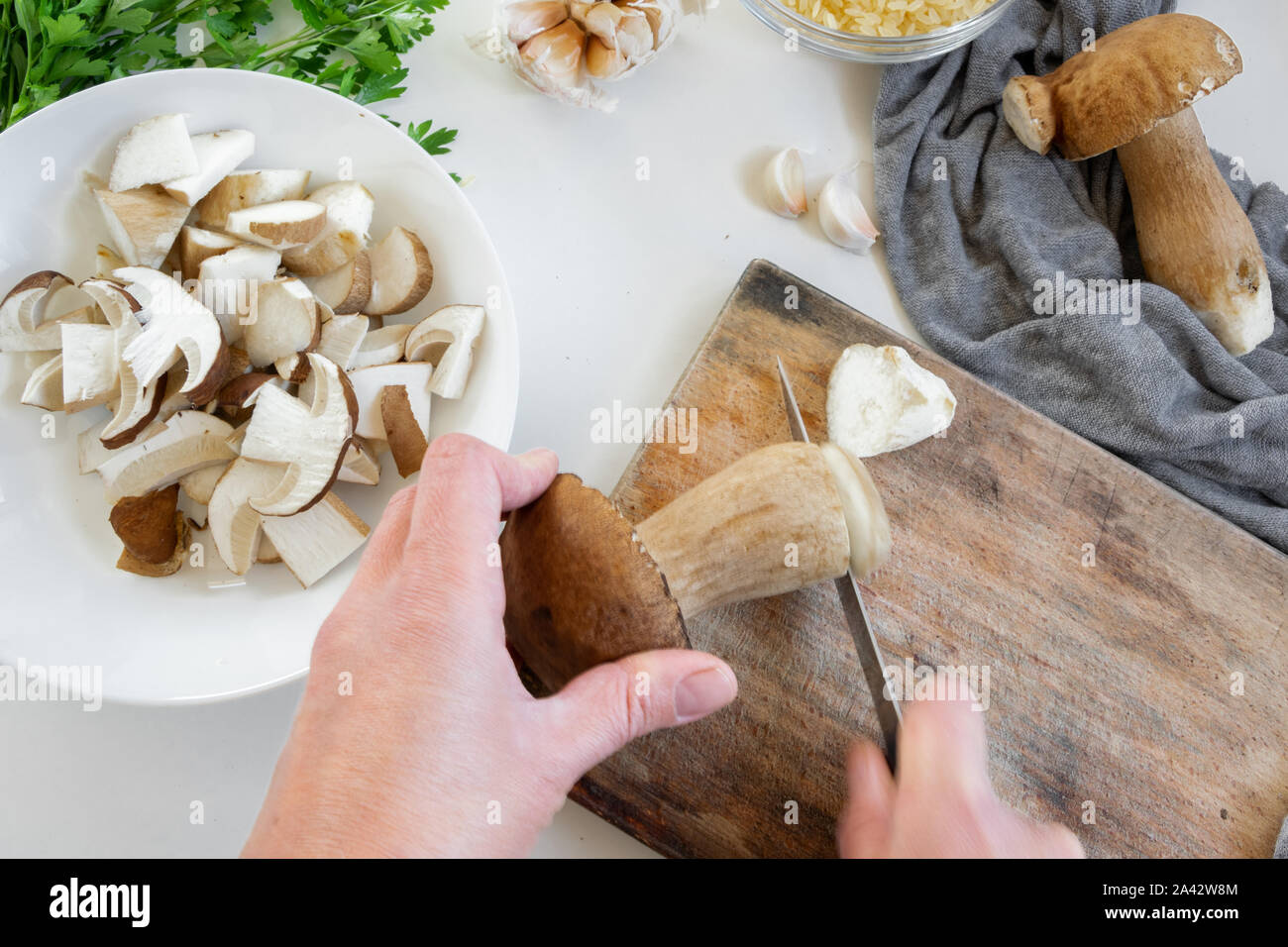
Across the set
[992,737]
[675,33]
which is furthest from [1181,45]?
[992,737]

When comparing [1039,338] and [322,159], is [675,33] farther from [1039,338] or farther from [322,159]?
[1039,338]

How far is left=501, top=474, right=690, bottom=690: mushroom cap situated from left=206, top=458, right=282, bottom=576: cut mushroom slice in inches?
13.2

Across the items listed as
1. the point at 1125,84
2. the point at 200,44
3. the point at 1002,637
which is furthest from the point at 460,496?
the point at 1125,84

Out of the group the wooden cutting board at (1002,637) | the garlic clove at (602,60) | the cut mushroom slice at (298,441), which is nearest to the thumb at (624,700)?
the wooden cutting board at (1002,637)

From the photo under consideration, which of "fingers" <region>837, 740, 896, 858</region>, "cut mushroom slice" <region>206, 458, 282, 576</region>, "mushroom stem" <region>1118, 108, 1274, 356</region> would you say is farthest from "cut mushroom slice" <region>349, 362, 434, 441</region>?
"mushroom stem" <region>1118, 108, 1274, 356</region>

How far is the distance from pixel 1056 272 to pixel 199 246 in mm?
1183

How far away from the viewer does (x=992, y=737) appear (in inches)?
45.2

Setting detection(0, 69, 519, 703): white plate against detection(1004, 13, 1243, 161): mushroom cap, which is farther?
detection(1004, 13, 1243, 161): mushroom cap

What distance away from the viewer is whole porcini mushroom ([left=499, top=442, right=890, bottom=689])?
0.85 meters

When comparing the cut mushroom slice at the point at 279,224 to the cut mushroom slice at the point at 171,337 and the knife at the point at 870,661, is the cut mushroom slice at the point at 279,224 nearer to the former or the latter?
the cut mushroom slice at the point at 171,337

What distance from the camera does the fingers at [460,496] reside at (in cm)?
81

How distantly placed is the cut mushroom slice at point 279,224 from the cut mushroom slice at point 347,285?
0.19ft

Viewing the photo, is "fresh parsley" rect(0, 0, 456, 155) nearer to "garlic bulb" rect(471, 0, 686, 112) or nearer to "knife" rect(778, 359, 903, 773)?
"garlic bulb" rect(471, 0, 686, 112)
